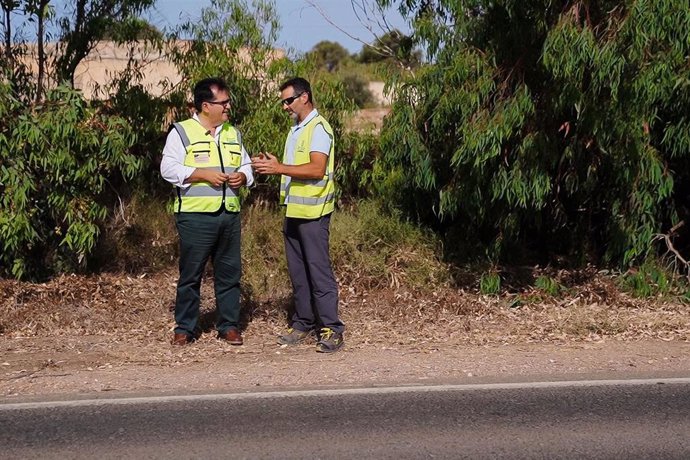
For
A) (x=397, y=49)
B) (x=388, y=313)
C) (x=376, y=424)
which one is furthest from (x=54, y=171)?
(x=376, y=424)

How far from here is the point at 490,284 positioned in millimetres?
9969

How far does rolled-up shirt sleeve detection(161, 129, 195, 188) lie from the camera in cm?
770

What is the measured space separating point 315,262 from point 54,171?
297 cm

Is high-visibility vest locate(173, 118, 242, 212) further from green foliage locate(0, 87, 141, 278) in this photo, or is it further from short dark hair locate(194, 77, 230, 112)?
green foliage locate(0, 87, 141, 278)

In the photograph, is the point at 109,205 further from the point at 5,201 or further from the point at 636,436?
the point at 636,436

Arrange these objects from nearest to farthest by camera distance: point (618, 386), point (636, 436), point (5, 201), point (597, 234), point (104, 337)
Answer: point (636, 436)
point (618, 386)
point (104, 337)
point (5, 201)
point (597, 234)

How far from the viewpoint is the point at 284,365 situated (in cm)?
759

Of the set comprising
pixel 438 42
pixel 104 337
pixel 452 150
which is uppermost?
pixel 438 42

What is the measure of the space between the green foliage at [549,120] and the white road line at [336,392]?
2640 mm

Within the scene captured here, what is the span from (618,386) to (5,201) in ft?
19.0

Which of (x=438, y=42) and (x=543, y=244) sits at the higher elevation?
(x=438, y=42)

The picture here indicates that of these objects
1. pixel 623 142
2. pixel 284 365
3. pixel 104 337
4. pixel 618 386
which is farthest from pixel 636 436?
pixel 104 337

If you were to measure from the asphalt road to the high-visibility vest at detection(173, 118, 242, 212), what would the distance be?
5.90ft

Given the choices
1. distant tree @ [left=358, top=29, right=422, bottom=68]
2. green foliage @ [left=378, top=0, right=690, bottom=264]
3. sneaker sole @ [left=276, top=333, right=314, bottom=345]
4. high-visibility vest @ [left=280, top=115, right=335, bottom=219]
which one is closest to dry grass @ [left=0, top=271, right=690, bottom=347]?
sneaker sole @ [left=276, top=333, right=314, bottom=345]
